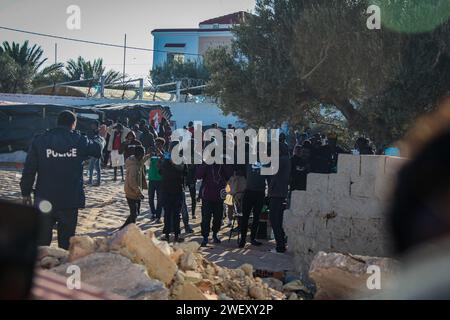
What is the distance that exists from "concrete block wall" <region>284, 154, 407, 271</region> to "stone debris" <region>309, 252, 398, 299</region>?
1.09 m

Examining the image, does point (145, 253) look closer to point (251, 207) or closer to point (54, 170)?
point (54, 170)

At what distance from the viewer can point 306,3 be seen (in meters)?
13.8

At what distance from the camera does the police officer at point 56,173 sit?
6.57 meters

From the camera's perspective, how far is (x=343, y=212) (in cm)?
800

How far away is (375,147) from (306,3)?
3.57 meters

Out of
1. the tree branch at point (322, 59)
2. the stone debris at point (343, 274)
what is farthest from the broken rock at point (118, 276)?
the tree branch at point (322, 59)

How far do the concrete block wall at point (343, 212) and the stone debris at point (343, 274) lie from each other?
1092mm

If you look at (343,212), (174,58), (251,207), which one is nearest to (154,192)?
(251,207)

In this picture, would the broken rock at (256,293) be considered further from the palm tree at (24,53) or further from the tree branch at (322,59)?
the palm tree at (24,53)

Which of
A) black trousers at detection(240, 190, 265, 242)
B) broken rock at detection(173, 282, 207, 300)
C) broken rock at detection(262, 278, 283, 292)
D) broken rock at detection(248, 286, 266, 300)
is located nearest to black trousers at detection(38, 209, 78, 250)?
broken rock at detection(173, 282, 207, 300)

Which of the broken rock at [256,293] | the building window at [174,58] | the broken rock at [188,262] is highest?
the building window at [174,58]

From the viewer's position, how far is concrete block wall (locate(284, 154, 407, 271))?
7707 mm
